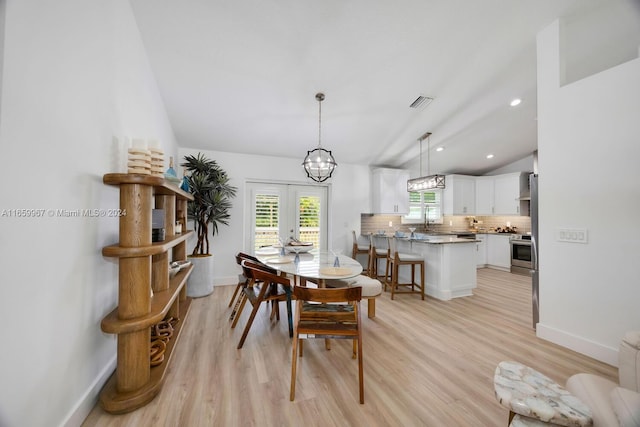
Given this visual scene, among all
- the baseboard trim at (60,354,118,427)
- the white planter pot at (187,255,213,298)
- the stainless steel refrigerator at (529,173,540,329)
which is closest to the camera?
the baseboard trim at (60,354,118,427)

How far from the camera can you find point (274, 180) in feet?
16.2

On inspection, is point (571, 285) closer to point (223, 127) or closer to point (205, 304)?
point (205, 304)

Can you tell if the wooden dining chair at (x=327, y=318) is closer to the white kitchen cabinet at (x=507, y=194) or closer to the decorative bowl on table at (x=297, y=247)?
the decorative bowl on table at (x=297, y=247)

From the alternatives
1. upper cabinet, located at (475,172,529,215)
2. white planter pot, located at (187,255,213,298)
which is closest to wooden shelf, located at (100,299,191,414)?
white planter pot, located at (187,255,213,298)

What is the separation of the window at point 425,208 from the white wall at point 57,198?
6.03 m

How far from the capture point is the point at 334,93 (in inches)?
127

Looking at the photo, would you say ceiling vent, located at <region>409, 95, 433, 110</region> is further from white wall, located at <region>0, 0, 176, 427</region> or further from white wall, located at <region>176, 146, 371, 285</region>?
white wall, located at <region>0, 0, 176, 427</region>

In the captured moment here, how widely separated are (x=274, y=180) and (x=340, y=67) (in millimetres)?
2671

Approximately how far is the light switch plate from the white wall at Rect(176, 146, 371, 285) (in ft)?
12.1

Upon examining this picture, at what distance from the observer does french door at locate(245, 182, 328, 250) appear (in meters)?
4.82

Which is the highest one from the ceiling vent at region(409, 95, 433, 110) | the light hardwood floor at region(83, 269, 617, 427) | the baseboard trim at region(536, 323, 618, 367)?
the ceiling vent at region(409, 95, 433, 110)

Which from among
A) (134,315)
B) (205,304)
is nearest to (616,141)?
(134,315)

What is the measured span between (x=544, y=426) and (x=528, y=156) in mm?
7067

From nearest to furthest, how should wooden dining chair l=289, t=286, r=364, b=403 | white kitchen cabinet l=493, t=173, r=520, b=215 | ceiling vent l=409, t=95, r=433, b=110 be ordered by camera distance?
1. wooden dining chair l=289, t=286, r=364, b=403
2. ceiling vent l=409, t=95, r=433, b=110
3. white kitchen cabinet l=493, t=173, r=520, b=215
